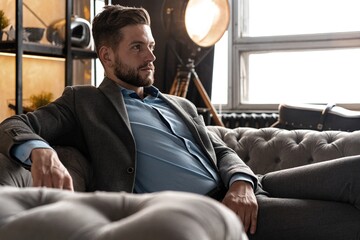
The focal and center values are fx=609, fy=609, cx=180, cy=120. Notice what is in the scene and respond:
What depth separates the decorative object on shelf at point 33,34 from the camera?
355cm

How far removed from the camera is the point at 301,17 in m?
4.78

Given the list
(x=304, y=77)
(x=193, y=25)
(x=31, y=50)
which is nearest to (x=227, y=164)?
(x=31, y=50)

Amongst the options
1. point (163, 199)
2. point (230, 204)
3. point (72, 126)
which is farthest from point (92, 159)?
point (163, 199)

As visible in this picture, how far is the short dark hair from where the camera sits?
2340 millimetres

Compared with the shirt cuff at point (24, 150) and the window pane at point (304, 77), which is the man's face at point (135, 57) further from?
the window pane at point (304, 77)

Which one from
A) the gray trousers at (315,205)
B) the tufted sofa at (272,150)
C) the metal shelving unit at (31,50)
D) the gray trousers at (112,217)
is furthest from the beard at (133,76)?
the gray trousers at (112,217)

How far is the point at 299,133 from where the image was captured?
2562 millimetres

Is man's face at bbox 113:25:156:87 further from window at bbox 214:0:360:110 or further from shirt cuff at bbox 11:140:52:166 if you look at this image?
window at bbox 214:0:360:110

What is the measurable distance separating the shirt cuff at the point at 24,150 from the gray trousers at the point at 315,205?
0.03 meters

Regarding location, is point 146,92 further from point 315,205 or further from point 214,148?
point 315,205

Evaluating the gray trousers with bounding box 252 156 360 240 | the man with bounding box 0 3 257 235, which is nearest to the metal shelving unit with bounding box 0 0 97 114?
the man with bounding box 0 3 257 235

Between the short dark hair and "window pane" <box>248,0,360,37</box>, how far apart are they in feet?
8.63

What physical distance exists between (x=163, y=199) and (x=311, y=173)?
49.2 inches

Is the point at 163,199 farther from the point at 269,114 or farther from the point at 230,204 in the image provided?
the point at 269,114
